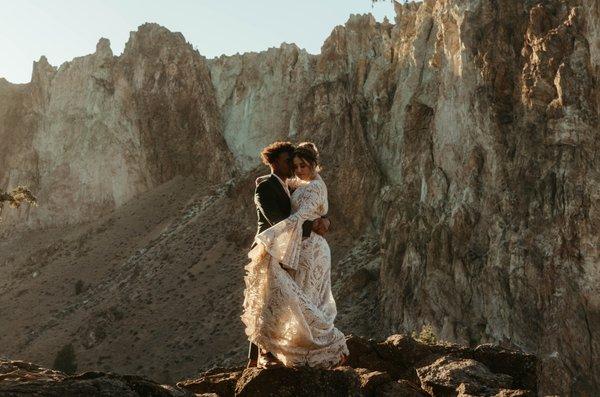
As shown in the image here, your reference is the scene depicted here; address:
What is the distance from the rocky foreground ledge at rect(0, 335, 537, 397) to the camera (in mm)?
5727

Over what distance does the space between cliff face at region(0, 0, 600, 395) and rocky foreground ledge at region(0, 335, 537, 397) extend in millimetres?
23249

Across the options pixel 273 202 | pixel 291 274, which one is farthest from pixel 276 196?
pixel 291 274

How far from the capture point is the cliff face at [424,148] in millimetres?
33969

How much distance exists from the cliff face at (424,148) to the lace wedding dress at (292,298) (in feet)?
82.9

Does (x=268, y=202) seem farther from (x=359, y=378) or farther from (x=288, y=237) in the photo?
(x=359, y=378)

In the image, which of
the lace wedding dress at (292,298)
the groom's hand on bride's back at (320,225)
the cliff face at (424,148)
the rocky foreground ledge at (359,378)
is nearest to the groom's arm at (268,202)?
the lace wedding dress at (292,298)

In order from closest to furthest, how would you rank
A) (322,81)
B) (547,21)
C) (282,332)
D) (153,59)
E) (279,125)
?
(282,332) → (547,21) → (322,81) → (279,125) → (153,59)

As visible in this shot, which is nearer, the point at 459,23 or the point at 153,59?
the point at 459,23

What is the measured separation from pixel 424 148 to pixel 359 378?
37.9m

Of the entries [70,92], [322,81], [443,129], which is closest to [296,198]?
[443,129]

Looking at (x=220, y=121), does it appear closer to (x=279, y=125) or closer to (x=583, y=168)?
(x=279, y=125)

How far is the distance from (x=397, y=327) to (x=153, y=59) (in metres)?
41.8

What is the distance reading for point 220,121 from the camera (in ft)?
224

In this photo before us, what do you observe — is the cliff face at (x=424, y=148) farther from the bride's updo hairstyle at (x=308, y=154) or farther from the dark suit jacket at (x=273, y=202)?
the dark suit jacket at (x=273, y=202)
